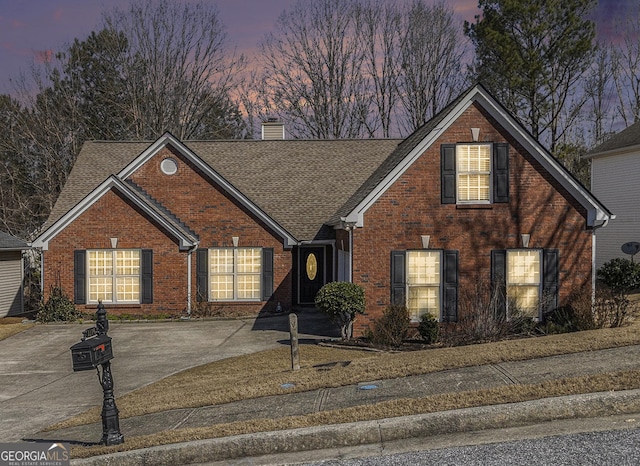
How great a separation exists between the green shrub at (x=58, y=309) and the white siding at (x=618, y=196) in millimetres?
22122

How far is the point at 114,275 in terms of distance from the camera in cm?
2114

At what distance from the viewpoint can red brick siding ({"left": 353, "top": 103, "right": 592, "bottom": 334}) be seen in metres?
16.4

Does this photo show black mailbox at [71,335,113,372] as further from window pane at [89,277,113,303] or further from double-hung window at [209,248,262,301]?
double-hung window at [209,248,262,301]

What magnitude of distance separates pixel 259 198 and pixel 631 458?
19.6 m

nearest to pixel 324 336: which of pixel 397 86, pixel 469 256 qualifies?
pixel 469 256

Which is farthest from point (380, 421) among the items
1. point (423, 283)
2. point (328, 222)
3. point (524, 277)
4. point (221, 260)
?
point (221, 260)

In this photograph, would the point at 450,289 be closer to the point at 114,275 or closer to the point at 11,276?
the point at 114,275

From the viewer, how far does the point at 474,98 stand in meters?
16.4

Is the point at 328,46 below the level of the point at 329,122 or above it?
above

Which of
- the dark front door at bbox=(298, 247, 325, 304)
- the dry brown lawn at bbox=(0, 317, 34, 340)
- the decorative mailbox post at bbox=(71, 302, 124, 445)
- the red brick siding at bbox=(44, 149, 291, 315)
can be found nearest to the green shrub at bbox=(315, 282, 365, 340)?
the red brick siding at bbox=(44, 149, 291, 315)

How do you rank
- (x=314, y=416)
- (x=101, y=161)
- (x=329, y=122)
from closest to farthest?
(x=314, y=416), (x=101, y=161), (x=329, y=122)

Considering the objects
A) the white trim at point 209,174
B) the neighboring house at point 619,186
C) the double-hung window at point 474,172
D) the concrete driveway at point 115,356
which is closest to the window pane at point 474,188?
the double-hung window at point 474,172

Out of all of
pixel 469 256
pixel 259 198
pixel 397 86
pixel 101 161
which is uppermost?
pixel 397 86

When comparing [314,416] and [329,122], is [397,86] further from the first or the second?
[314,416]
